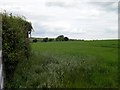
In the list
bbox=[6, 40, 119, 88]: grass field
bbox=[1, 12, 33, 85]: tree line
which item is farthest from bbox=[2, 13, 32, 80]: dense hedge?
bbox=[6, 40, 119, 88]: grass field

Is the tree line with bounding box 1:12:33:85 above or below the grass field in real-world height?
above

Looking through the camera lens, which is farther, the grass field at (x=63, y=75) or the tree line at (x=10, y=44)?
the grass field at (x=63, y=75)

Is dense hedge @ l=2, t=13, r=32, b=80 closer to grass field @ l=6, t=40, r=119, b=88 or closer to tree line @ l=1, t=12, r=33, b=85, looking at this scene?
tree line @ l=1, t=12, r=33, b=85

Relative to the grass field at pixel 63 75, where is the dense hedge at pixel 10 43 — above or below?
above

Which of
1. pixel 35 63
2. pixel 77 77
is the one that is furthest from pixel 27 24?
pixel 77 77

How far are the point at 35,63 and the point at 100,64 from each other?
316cm

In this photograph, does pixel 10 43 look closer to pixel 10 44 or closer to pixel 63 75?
pixel 10 44

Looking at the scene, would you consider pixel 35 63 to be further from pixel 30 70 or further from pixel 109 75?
pixel 109 75

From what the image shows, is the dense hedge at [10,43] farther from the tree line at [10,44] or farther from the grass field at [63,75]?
the grass field at [63,75]

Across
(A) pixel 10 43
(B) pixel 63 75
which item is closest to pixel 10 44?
(A) pixel 10 43

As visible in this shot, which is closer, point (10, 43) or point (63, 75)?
point (10, 43)

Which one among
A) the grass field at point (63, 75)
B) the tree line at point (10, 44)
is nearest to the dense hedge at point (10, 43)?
the tree line at point (10, 44)

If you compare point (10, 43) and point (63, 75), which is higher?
point (10, 43)

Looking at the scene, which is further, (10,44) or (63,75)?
(63,75)
